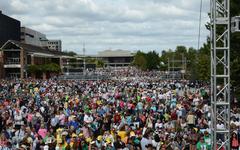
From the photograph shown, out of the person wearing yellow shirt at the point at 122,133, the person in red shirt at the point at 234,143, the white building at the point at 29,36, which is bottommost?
the person in red shirt at the point at 234,143

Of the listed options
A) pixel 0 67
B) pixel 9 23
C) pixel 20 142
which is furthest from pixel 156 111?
pixel 9 23

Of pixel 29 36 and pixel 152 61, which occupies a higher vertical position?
pixel 29 36

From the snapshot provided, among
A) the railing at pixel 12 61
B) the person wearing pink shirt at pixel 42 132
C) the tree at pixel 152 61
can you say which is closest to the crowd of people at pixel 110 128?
the person wearing pink shirt at pixel 42 132

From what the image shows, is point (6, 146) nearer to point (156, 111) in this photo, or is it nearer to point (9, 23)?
point (156, 111)

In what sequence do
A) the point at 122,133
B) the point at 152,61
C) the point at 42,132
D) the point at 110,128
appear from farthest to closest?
the point at 152,61 < the point at 110,128 < the point at 42,132 < the point at 122,133

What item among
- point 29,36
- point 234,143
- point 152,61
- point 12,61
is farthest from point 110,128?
point 29,36

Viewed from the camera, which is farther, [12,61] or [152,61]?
[152,61]

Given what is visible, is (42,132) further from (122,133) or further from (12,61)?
(12,61)

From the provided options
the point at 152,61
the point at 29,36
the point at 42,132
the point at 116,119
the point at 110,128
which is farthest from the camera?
the point at 29,36

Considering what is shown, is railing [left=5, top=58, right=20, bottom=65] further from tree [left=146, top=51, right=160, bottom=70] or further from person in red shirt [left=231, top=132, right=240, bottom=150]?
person in red shirt [left=231, top=132, right=240, bottom=150]

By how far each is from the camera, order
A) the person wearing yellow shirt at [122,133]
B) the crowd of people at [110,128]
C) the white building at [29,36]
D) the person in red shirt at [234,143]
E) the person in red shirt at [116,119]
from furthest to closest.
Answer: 1. the white building at [29,36]
2. the person in red shirt at [116,119]
3. the person wearing yellow shirt at [122,133]
4. the person in red shirt at [234,143]
5. the crowd of people at [110,128]

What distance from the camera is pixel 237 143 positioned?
17891 millimetres

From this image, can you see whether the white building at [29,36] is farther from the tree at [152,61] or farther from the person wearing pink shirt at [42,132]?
the person wearing pink shirt at [42,132]

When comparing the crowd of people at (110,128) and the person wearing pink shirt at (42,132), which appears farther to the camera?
the person wearing pink shirt at (42,132)
